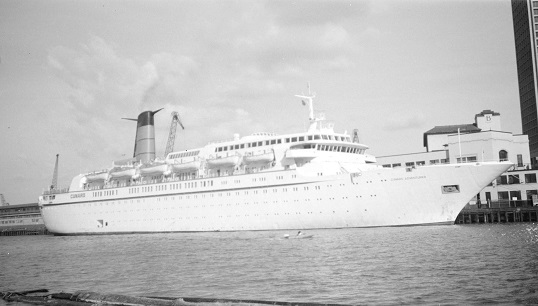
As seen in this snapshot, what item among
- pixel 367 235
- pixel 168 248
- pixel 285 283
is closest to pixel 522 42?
pixel 367 235

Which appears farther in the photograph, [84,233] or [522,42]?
[522,42]

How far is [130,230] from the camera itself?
4706 cm

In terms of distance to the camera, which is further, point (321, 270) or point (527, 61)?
point (527, 61)

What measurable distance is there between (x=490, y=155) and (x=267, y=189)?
2839 centimetres

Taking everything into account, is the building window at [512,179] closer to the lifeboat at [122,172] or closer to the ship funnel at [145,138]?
the ship funnel at [145,138]

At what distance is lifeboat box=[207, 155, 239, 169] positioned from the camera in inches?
1613

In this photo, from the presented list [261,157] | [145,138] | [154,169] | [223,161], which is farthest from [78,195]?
[261,157]

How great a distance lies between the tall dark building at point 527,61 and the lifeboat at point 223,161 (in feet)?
222

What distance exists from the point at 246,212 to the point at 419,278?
79.4 feet

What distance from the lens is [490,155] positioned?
52.9 m

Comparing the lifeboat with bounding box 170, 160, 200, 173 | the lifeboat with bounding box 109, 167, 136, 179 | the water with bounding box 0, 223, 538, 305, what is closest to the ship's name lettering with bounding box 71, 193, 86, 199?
the lifeboat with bounding box 109, 167, 136, 179

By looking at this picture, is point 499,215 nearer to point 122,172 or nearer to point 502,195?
point 502,195

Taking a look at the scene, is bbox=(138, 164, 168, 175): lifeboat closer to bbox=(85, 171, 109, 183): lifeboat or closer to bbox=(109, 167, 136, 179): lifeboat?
bbox=(109, 167, 136, 179): lifeboat

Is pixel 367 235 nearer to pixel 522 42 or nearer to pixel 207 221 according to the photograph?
pixel 207 221
